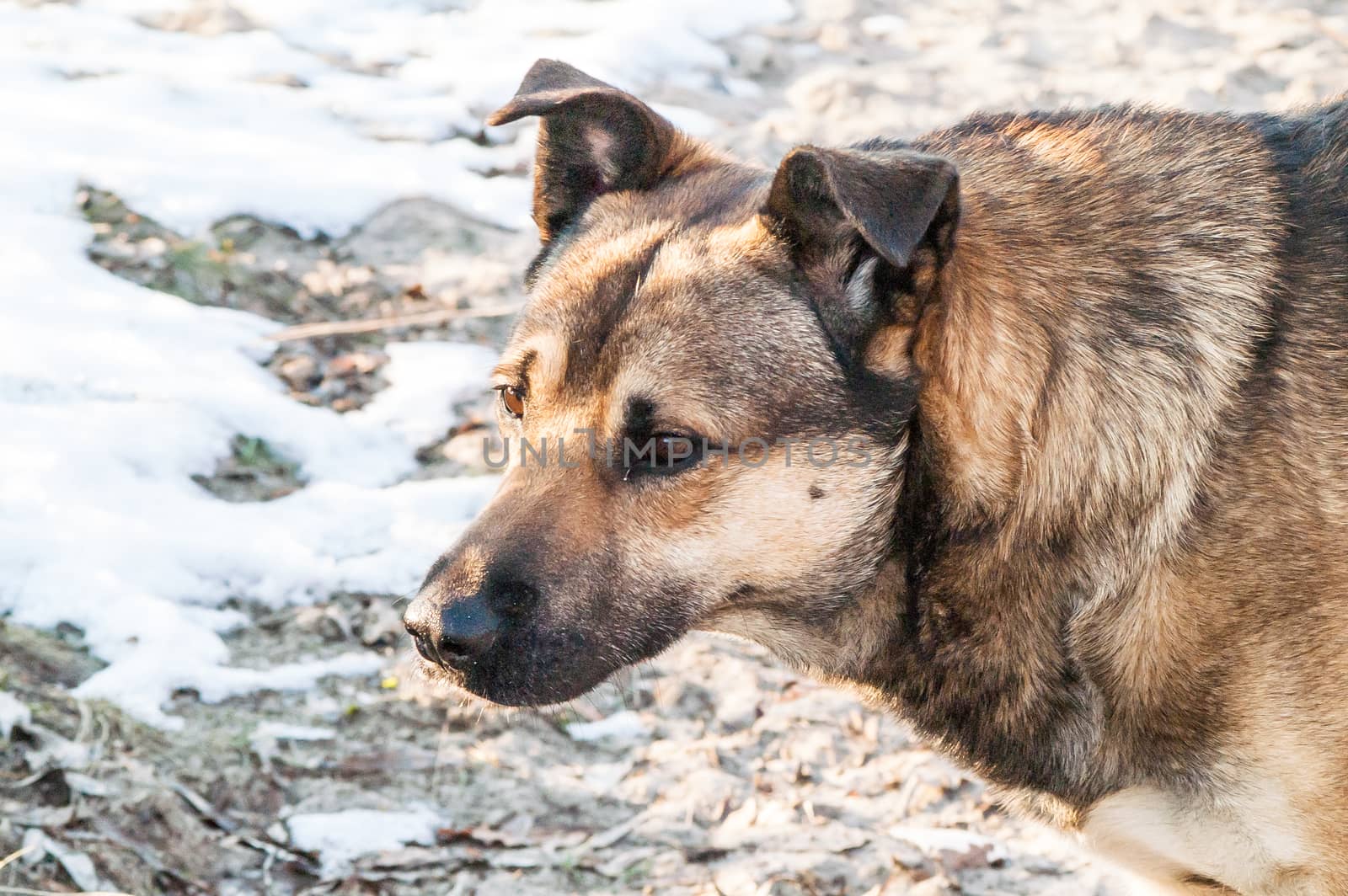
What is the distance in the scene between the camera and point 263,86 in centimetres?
801

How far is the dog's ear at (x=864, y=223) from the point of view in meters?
2.75

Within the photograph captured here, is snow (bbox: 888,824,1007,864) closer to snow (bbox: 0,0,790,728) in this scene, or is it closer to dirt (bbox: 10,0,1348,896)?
dirt (bbox: 10,0,1348,896)

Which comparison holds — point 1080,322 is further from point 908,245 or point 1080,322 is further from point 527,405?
point 527,405

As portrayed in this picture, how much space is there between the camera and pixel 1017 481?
10.0ft

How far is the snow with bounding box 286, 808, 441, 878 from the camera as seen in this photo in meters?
3.89

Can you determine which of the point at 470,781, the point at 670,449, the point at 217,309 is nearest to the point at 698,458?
the point at 670,449

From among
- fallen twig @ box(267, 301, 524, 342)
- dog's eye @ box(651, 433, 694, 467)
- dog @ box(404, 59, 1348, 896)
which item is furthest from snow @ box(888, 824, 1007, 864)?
fallen twig @ box(267, 301, 524, 342)

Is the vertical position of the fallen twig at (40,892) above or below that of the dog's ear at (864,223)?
below

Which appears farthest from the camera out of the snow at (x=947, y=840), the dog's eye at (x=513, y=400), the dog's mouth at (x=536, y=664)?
the snow at (x=947, y=840)

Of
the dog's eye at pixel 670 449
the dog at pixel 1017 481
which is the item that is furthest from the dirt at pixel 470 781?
the dog's eye at pixel 670 449

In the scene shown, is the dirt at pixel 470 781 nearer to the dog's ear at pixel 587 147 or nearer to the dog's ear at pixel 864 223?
the dog's ear at pixel 864 223

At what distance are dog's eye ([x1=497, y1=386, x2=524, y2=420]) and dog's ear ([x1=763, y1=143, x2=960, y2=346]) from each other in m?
0.79

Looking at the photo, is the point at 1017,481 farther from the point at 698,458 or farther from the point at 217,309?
the point at 217,309

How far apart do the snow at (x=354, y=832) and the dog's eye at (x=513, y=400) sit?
1.39 meters
